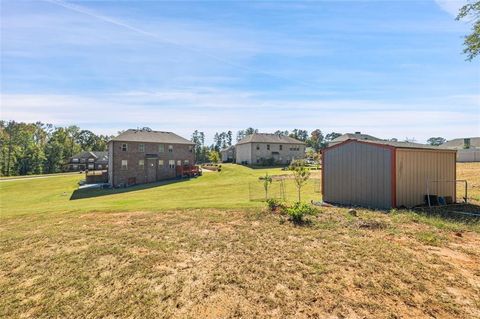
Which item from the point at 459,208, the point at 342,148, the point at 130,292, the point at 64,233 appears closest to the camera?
the point at 130,292

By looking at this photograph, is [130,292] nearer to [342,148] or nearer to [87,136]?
[342,148]

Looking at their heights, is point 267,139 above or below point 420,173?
above

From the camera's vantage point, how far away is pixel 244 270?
701cm

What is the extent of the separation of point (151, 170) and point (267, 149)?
2455 centimetres

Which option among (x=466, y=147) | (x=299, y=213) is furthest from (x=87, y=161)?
(x=466, y=147)

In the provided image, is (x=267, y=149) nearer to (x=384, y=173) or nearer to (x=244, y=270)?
(x=384, y=173)

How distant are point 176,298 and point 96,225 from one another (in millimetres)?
7291

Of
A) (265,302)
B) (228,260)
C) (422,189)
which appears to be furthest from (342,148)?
(265,302)

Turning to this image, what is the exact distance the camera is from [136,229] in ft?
35.6

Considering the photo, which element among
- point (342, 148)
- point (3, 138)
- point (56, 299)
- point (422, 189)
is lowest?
point (56, 299)

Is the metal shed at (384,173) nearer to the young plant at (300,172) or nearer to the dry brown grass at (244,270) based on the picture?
the young plant at (300,172)

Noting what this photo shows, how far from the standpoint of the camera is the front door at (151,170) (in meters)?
43.0

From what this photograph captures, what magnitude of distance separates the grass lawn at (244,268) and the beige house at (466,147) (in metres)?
48.3

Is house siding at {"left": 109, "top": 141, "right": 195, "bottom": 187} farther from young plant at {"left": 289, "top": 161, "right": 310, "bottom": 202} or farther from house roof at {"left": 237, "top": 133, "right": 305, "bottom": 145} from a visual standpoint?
young plant at {"left": 289, "top": 161, "right": 310, "bottom": 202}
